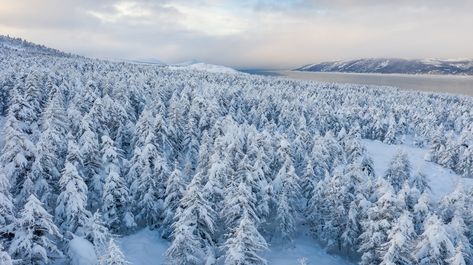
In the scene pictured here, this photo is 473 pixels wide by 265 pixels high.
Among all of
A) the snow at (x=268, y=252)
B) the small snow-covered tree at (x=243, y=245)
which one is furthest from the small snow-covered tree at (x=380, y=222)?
the small snow-covered tree at (x=243, y=245)

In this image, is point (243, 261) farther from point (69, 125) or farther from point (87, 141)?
point (69, 125)

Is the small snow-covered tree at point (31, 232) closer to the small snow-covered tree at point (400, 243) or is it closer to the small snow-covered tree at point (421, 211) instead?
the small snow-covered tree at point (400, 243)

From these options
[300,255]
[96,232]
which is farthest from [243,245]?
[300,255]

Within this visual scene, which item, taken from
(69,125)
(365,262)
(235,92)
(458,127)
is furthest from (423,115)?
(69,125)

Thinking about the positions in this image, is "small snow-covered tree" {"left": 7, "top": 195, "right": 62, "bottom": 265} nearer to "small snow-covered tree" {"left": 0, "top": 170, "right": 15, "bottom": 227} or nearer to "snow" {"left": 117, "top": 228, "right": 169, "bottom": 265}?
"small snow-covered tree" {"left": 0, "top": 170, "right": 15, "bottom": 227}

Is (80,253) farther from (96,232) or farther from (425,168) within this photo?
(425,168)

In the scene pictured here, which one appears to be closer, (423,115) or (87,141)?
(87,141)

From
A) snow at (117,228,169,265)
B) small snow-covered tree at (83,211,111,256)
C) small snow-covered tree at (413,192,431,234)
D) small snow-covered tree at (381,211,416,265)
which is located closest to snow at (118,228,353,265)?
snow at (117,228,169,265)
